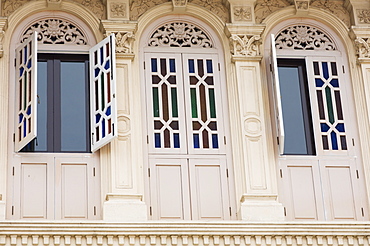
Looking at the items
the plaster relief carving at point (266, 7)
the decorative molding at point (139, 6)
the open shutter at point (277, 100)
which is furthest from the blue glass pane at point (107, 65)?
the plaster relief carving at point (266, 7)

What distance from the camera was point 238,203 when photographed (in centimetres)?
1464

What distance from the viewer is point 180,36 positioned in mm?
15836

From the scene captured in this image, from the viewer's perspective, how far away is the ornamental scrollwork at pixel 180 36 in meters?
15.8

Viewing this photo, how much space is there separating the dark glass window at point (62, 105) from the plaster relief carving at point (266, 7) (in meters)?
2.78

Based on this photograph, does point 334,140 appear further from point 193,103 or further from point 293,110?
point 193,103

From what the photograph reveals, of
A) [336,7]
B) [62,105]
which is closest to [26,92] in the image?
[62,105]

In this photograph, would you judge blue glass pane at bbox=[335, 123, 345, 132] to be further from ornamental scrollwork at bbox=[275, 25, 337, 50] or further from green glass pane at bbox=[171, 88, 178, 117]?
green glass pane at bbox=[171, 88, 178, 117]

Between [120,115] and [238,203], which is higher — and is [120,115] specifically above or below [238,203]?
above

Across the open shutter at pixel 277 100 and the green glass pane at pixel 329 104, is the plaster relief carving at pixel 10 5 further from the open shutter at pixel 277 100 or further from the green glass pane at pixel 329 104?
the green glass pane at pixel 329 104

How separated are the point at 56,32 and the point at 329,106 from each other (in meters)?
4.27

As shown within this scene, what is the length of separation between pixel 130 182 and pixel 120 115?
41.4 inches

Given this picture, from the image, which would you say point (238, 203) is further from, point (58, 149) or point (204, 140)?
point (58, 149)

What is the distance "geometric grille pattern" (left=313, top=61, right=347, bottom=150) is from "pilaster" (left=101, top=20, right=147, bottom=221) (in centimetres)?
279

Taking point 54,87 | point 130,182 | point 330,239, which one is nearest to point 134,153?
point 130,182
